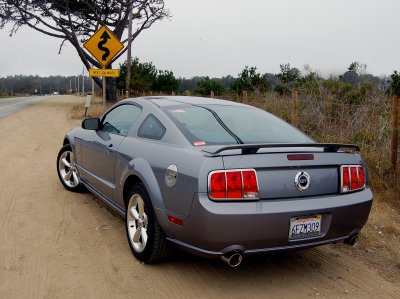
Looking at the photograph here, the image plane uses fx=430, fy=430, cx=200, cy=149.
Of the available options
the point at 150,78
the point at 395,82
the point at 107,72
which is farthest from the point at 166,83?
the point at 395,82

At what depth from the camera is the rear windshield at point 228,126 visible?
3730 millimetres

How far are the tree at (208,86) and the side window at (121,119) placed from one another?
18.1m

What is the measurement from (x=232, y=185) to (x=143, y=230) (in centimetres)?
111

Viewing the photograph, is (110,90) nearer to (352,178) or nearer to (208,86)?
(208,86)

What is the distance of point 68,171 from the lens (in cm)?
626

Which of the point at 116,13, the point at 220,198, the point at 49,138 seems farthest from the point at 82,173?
the point at 116,13

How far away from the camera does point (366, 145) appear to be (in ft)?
22.9

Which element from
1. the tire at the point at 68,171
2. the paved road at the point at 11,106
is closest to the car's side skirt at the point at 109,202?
the tire at the point at 68,171

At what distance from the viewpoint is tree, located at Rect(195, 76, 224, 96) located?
930 inches

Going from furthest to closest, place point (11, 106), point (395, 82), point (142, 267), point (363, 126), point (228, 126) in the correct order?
point (11, 106) → point (395, 82) → point (363, 126) → point (228, 126) → point (142, 267)

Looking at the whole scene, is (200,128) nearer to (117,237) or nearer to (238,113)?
(238,113)

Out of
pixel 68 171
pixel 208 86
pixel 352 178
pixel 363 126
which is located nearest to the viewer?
pixel 352 178

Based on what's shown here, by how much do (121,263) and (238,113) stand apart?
182 centimetres

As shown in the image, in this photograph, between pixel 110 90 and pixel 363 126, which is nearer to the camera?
pixel 363 126
